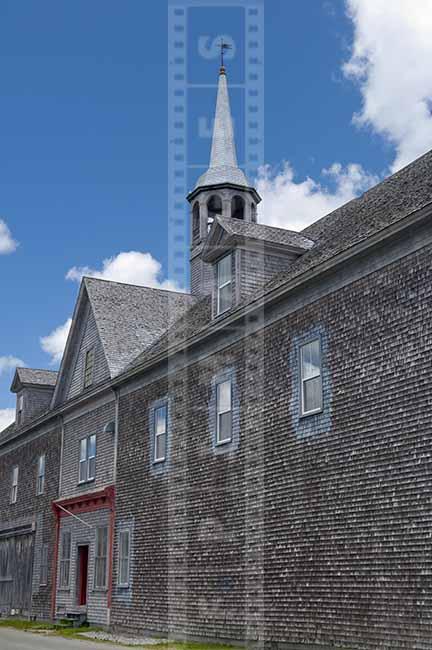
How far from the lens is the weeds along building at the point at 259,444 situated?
15.1 meters

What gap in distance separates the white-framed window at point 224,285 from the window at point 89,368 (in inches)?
339

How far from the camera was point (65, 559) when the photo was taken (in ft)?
96.9

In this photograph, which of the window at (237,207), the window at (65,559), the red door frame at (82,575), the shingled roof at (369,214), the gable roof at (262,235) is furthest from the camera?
the window at (237,207)

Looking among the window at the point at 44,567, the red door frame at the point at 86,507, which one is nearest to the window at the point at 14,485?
the window at the point at 44,567

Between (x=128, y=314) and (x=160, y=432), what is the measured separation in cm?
702

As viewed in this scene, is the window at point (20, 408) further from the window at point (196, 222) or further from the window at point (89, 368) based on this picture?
the window at point (196, 222)

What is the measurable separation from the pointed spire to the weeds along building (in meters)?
3.99

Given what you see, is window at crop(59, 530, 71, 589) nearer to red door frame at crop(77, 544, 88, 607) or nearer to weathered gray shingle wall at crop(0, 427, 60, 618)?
red door frame at crop(77, 544, 88, 607)

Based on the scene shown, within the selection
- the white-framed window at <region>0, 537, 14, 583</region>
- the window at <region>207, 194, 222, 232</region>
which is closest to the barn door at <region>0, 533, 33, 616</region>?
the white-framed window at <region>0, 537, 14, 583</region>

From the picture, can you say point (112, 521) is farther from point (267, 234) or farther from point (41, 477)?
point (267, 234)

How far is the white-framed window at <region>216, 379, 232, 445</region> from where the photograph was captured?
20859 mm

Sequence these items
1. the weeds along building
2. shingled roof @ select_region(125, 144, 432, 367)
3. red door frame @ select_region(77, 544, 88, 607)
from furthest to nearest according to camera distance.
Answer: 1. red door frame @ select_region(77, 544, 88, 607)
2. shingled roof @ select_region(125, 144, 432, 367)
3. the weeds along building

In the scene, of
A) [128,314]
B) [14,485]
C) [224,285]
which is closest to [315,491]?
[224,285]

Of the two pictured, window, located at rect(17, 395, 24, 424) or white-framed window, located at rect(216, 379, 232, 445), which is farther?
window, located at rect(17, 395, 24, 424)
